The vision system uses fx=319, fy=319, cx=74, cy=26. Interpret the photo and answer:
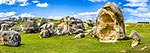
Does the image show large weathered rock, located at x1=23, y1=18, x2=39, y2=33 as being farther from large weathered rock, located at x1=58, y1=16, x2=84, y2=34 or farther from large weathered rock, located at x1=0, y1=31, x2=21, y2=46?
large weathered rock, located at x1=0, y1=31, x2=21, y2=46

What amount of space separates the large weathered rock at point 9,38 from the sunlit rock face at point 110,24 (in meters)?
16.7

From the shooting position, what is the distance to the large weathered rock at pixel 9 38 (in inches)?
2286

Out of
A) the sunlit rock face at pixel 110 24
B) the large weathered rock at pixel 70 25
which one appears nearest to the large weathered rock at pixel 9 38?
the sunlit rock face at pixel 110 24

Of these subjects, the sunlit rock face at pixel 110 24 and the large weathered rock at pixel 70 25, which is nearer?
the sunlit rock face at pixel 110 24

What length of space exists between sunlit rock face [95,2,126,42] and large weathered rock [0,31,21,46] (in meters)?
16.7

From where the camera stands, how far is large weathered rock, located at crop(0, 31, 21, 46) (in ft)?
190

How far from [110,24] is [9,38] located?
21181 millimetres

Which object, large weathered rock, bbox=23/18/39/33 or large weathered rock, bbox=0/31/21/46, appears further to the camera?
large weathered rock, bbox=23/18/39/33

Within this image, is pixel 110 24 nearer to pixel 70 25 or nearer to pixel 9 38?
pixel 9 38

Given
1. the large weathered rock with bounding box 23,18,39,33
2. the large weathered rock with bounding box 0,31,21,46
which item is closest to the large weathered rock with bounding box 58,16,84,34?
the large weathered rock with bounding box 23,18,39,33

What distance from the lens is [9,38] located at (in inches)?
2311

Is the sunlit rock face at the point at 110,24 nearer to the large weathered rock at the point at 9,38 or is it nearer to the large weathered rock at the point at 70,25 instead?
the large weathered rock at the point at 70,25

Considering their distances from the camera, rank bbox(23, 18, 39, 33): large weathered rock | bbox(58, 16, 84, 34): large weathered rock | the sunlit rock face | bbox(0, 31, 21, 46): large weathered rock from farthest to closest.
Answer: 1. bbox(23, 18, 39, 33): large weathered rock
2. bbox(58, 16, 84, 34): large weathered rock
3. the sunlit rock face
4. bbox(0, 31, 21, 46): large weathered rock

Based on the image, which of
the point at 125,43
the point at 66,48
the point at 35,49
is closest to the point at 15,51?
the point at 35,49
